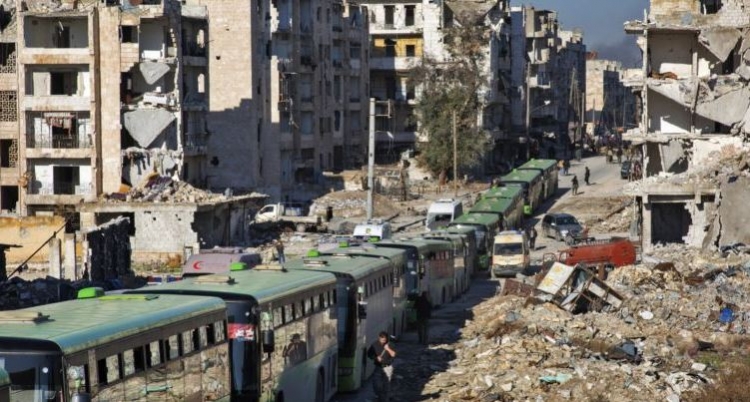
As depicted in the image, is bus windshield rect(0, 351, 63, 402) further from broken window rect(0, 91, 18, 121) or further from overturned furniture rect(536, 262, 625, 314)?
broken window rect(0, 91, 18, 121)

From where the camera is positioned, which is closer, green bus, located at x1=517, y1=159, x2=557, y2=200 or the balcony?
green bus, located at x1=517, y1=159, x2=557, y2=200

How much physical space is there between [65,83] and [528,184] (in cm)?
2464

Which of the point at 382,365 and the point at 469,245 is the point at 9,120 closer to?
the point at 469,245

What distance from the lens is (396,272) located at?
36.7 metres

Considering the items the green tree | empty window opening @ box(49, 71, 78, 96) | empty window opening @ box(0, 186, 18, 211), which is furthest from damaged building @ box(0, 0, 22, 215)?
the green tree

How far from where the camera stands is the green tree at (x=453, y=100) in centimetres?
9794

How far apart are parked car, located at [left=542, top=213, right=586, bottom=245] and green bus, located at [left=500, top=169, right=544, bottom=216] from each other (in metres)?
6.51

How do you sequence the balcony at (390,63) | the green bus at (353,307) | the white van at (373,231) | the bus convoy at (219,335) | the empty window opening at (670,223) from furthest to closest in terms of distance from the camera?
the balcony at (390,63) < the empty window opening at (670,223) < the white van at (373,231) < the green bus at (353,307) < the bus convoy at (219,335)

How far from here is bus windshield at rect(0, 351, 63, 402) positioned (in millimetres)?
14711

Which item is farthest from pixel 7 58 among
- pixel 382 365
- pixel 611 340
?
pixel 382 365

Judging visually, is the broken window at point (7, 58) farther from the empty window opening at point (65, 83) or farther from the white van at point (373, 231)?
the white van at point (373, 231)

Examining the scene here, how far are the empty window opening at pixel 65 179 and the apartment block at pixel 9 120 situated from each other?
2.05 m

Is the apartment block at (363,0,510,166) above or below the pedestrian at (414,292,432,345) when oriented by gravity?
above

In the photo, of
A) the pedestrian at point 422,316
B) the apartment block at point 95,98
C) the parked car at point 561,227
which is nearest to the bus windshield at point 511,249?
the parked car at point 561,227
